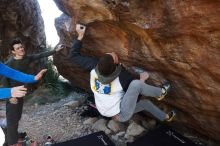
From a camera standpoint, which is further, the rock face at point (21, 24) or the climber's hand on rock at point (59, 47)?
the rock face at point (21, 24)

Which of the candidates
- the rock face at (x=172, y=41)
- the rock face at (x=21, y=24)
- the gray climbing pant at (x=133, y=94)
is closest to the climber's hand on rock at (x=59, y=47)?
the rock face at (x=172, y=41)

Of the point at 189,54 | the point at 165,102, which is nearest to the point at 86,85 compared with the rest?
the point at 165,102

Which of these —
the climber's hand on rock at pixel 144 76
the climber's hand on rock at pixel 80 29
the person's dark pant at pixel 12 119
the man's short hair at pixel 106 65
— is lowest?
the person's dark pant at pixel 12 119

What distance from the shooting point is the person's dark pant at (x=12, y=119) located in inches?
252

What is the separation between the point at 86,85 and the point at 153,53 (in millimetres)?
3220

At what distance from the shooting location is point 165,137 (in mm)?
6254

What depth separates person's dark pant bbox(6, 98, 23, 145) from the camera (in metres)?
6.40

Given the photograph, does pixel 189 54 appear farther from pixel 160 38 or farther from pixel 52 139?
pixel 52 139

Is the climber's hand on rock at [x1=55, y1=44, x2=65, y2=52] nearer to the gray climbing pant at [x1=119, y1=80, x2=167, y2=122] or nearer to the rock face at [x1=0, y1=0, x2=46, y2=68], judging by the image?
the gray climbing pant at [x1=119, y1=80, x2=167, y2=122]

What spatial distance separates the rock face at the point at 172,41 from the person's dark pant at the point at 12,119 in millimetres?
1769

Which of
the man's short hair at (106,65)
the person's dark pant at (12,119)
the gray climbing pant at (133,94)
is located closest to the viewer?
the man's short hair at (106,65)

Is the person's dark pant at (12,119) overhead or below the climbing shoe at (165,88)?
below

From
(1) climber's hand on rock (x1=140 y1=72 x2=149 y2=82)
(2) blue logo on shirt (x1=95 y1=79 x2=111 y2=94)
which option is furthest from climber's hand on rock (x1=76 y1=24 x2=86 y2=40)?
(1) climber's hand on rock (x1=140 y1=72 x2=149 y2=82)

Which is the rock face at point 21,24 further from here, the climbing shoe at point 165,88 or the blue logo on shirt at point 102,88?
the climbing shoe at point 165,88
